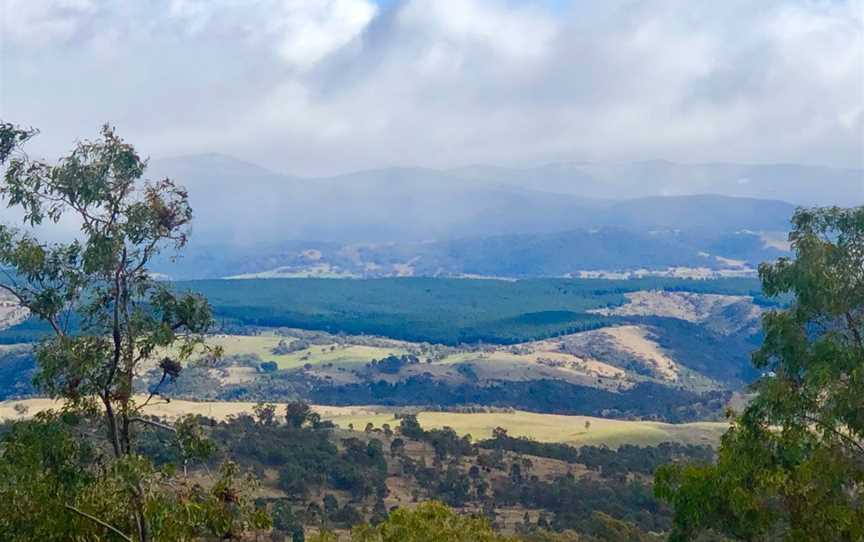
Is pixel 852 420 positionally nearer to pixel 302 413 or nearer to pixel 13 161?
pixel 13 161

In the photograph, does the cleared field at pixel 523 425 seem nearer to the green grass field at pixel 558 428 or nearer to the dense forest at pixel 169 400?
the green grass field at pixel 558 428

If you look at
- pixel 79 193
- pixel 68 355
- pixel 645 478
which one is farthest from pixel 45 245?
pixel 645 478

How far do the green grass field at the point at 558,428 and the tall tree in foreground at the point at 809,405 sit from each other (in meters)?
63.8

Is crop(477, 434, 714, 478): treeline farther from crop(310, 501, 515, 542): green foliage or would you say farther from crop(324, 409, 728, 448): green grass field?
crop(310, 501, 515, 542): green foliage

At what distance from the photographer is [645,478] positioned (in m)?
64.6

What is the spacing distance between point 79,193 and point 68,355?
2.60 m

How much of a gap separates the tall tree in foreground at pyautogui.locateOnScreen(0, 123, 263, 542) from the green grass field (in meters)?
69.5

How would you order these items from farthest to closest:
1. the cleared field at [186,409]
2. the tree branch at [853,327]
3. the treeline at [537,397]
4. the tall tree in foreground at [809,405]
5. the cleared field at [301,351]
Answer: the cleared field at [301,351], the treeline at [537,397], the cleared field at [186,409], the tree branch at [853,327], the tall tree in foreground at [809,405]

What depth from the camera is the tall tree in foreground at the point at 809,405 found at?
1892cm

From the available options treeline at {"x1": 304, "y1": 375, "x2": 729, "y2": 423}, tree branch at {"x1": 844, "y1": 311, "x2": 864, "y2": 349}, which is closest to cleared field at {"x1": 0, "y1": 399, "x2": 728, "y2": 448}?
treeline at {"x1": 304, "y1": 375, "x2": 729, "y2": 423}

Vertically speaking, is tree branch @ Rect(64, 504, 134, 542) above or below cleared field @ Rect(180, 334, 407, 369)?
above

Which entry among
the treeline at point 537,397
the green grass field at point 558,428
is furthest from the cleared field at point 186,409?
the treeline at point 537,397

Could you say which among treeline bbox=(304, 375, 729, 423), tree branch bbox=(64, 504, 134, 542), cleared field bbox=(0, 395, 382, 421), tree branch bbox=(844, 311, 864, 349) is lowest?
treeline bbox=(304, 375, 729, 423)

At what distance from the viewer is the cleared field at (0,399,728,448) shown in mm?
89062
